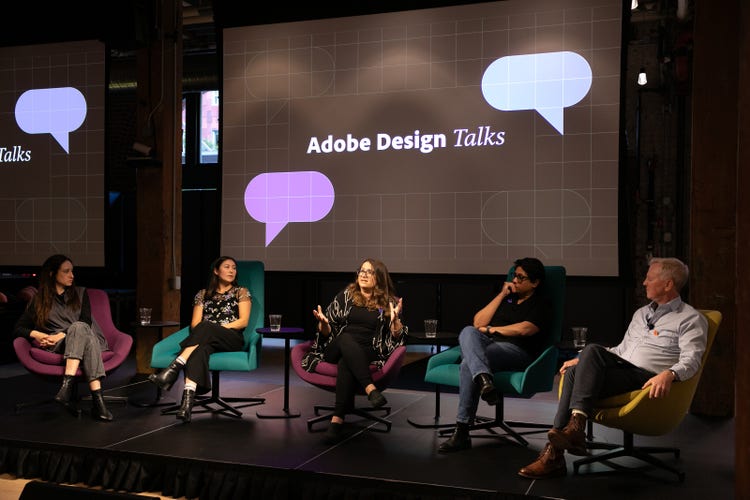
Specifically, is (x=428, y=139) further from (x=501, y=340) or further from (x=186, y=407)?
(x=186, y=407)

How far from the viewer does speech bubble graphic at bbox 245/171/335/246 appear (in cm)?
669

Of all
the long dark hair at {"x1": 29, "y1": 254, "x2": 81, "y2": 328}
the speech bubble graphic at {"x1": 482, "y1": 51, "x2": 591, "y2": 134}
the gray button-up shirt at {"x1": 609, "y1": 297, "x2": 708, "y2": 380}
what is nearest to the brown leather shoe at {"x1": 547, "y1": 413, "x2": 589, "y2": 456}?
the gray button-up shirt at {"x1": 609, "y1": 297, "x2": 708, "y2": 380}

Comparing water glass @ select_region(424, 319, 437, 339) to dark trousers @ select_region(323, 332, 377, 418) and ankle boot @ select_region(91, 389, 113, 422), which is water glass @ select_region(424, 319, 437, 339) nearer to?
dark trousers @ select_region(323, 332, 377, 418)

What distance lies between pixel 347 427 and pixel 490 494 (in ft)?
4.85

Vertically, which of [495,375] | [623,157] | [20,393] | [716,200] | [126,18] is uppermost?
[126,18]

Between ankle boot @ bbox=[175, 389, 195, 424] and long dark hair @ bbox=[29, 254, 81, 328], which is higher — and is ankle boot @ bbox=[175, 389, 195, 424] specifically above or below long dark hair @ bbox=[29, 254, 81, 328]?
below

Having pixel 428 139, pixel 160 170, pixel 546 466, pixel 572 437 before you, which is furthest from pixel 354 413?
pixel 160 170

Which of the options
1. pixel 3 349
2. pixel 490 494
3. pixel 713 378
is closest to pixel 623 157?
pixel 713 378

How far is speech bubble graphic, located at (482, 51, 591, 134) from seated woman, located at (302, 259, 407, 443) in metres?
2.18

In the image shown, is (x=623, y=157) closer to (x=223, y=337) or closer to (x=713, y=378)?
(x=713, y=378)

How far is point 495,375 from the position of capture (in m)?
4.06

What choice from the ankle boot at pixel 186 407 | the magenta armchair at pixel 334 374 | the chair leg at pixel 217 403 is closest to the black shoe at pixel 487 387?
the magenta armchair at pixel 334 374

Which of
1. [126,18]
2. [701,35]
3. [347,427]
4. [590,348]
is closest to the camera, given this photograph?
[590,348]

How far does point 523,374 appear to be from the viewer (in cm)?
401
